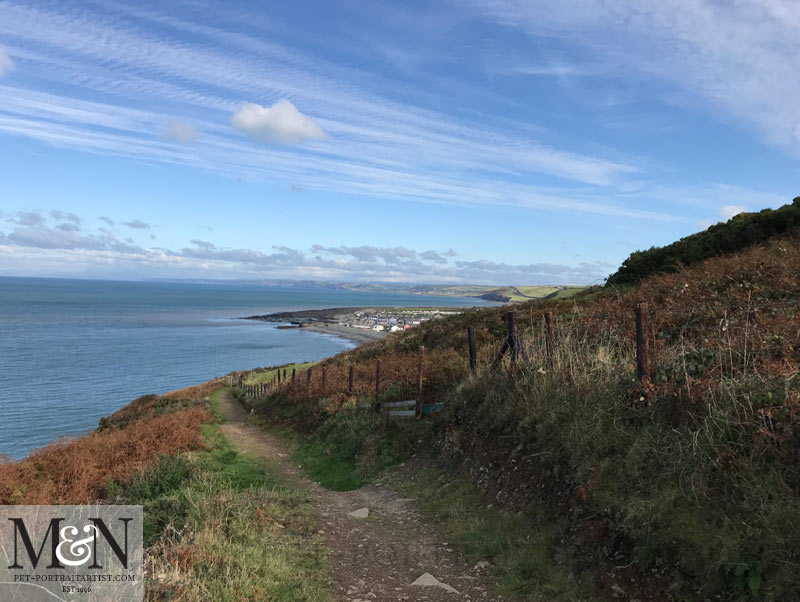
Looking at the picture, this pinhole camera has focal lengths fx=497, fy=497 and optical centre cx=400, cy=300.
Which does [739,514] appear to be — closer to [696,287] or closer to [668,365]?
[668,365]

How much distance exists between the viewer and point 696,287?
584 inches

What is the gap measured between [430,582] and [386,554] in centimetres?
106

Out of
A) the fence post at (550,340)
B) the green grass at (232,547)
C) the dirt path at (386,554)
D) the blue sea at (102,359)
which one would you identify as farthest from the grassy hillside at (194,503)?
the blue sea at (102,359)

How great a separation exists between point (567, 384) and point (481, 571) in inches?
127

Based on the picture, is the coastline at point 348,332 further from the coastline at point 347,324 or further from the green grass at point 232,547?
the green grass at point 232,547

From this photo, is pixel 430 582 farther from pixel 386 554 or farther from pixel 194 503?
pixel 194 503

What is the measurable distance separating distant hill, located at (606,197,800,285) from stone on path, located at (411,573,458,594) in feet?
61.1

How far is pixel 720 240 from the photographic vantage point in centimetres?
2420

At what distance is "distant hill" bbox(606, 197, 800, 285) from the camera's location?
22469 millimetres

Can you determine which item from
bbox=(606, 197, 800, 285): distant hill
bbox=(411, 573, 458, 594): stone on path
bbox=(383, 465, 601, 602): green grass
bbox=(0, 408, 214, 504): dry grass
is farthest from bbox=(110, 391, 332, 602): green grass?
bbox=(606, 197, 800, 285): distant hill

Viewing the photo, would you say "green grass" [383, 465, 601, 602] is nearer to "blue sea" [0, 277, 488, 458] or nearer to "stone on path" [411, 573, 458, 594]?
"stone on path" [411, 573, 458, 594]

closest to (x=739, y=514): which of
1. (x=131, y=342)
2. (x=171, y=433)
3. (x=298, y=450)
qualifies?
(x=298, y=450)

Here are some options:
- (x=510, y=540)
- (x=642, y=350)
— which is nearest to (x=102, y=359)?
(x=510, y=540)

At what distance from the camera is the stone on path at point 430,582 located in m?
5.97
